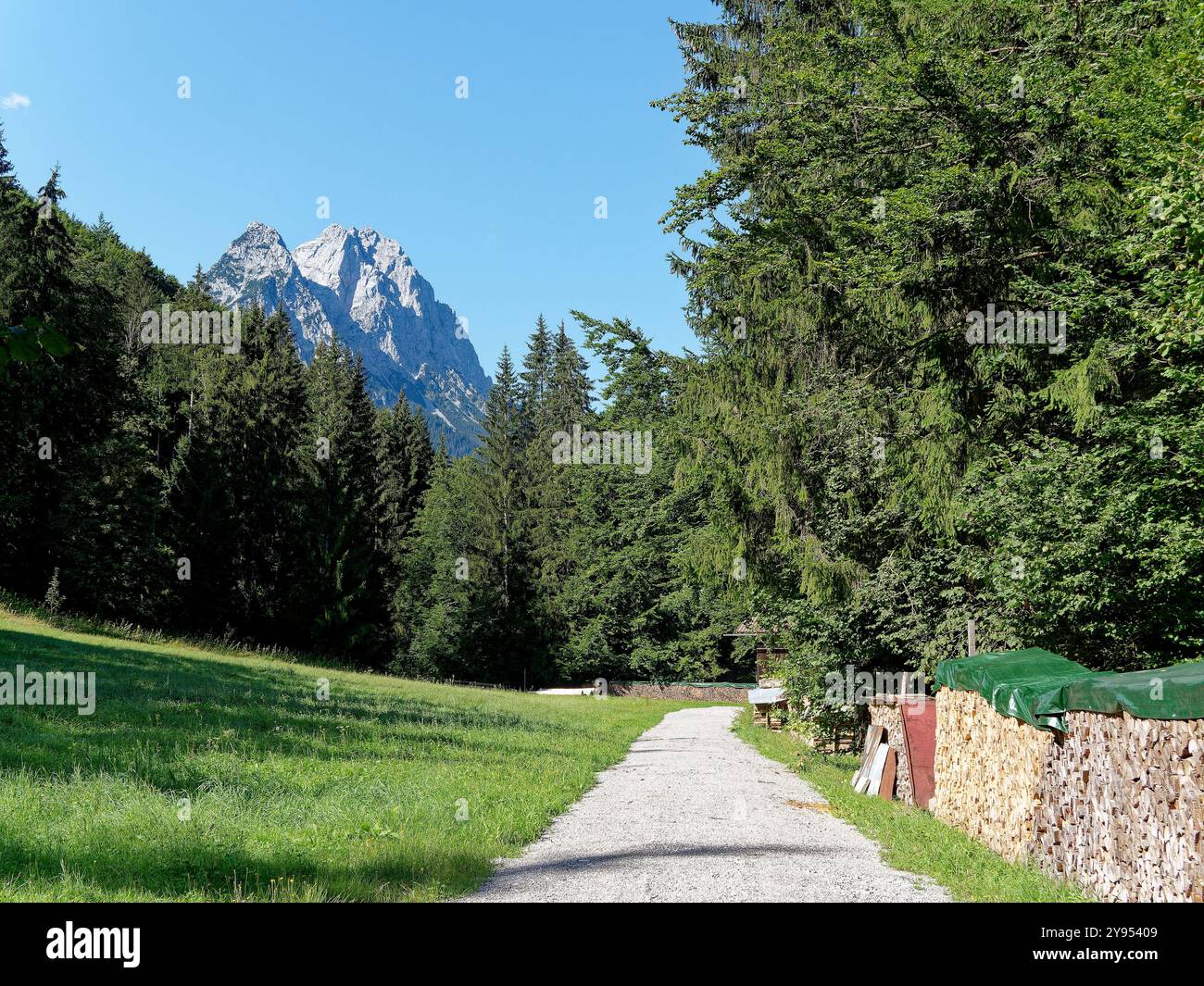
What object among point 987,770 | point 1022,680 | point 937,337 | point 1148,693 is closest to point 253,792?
point 987,770

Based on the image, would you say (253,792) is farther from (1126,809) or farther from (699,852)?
(1126,809)

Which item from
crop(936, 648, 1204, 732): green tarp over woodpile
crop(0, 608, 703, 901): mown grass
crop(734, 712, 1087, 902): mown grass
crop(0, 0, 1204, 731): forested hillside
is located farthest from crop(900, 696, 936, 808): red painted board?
crop(0, 608, 703, 901): mown grass

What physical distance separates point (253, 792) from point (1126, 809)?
28.0 feet

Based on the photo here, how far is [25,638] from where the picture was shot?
21.9m

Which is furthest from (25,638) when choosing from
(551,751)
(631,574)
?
(631,574)

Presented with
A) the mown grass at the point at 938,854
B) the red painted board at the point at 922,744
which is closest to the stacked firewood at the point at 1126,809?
the mown grass at the point at 938,854

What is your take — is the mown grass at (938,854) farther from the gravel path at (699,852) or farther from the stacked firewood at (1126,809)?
the stacked firewood at (1126,809)

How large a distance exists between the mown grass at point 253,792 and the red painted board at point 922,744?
5.06 meters

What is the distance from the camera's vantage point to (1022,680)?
9.52m

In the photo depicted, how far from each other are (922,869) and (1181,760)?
281 centimetres

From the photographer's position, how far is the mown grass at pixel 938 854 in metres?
7.27

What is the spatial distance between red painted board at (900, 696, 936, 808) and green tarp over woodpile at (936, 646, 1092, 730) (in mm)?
1387

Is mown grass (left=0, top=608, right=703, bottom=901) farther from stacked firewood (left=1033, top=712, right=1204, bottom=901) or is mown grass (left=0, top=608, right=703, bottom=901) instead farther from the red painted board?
stacked firewood (left=1033, top=712, right=1204, bottom=901)
